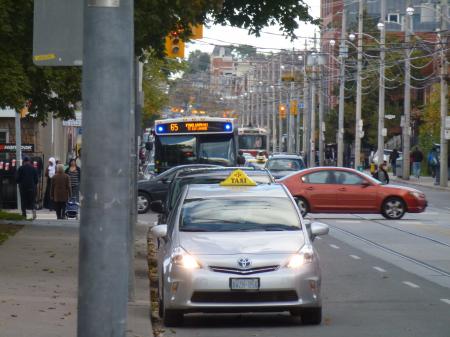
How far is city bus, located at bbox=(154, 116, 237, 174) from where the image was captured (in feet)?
123

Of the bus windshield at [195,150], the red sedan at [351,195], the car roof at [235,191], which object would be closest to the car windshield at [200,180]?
the car roof at [235,191]

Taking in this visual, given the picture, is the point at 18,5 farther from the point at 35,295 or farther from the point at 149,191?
the point at 149,191

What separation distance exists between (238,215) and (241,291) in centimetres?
134

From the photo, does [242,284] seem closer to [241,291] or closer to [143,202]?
[241,291]

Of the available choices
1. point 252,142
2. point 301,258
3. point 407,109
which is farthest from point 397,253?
point 252,142

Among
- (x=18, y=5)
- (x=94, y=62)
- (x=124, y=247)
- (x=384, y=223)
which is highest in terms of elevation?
(x=18, y=5)

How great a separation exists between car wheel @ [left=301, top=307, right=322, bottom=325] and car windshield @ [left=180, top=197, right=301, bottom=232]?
100 cm

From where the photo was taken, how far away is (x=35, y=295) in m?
14.1

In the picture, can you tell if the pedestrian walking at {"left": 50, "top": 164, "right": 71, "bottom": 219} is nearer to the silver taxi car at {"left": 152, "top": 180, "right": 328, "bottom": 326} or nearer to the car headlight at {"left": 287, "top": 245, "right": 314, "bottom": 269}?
the silver taxi car at {"left": 152, "top": 180, "right": 328, "bottom": 326}

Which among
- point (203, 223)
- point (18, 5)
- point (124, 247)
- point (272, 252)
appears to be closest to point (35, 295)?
point (203, 223)

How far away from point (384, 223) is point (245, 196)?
17898mm

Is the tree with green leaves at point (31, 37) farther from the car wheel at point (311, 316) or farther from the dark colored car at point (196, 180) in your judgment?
the car wheel at point (311, 316)

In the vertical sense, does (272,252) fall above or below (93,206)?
below

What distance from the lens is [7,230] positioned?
23781 mm
